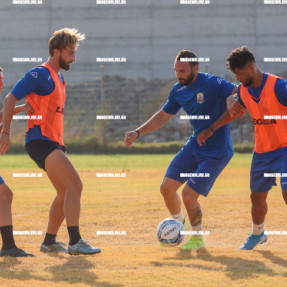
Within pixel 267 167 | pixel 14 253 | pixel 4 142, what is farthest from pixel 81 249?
pixel 267 167

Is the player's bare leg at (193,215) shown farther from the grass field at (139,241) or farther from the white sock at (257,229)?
the white sock at (257,229)

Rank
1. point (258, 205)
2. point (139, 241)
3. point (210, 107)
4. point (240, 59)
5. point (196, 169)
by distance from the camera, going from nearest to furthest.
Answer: point (240, 59)
point (258, 205)
point (210, 107)
point (196, 169)
point (139, 241)

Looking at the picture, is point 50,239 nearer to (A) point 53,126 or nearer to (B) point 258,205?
(A) point 53,126

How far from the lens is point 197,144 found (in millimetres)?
8656

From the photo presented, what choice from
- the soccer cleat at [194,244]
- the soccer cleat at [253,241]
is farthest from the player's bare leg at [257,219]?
the soccer cleat at [194,244]

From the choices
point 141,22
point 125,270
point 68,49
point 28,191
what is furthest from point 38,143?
point 141,22

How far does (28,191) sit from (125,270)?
9.33 m

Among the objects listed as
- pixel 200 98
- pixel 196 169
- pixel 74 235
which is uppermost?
pixel 200 98

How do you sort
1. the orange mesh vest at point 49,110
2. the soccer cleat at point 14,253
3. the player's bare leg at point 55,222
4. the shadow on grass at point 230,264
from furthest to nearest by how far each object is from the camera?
the player's bare leg at point 55,222
the orange mesh vest at point 49,110
the soccer cleat at point 14,253
the shadow on grass at point 230,264

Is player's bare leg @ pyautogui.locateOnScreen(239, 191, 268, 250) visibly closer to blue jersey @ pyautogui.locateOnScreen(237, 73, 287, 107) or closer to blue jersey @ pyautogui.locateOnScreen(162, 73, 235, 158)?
blue jersey @ pyautogui.locateOnScreen(162, 73, 235, 158)

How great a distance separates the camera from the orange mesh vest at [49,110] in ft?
25.7

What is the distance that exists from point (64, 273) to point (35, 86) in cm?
217

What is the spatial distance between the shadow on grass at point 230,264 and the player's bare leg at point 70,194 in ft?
3.10

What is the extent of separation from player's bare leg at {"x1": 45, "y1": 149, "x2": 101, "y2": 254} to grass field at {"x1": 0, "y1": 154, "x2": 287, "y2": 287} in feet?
0.56
